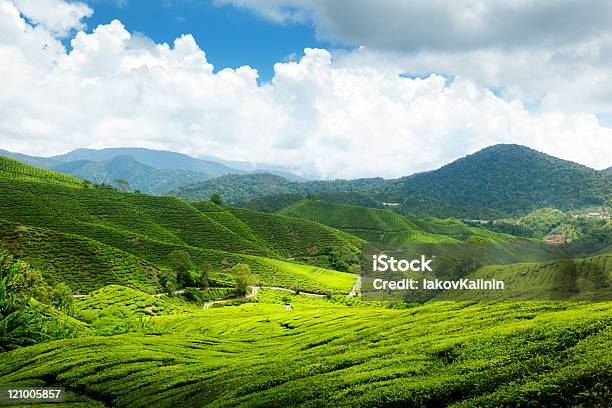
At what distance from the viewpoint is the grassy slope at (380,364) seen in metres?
15.6

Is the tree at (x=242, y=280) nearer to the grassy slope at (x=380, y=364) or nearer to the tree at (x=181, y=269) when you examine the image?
the tree at (x=181, y=269)

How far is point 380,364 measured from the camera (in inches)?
801

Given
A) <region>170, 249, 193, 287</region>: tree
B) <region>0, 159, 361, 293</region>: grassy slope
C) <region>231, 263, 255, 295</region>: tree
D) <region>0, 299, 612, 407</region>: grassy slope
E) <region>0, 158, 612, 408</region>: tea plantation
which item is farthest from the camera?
<region>170, 249, 193, 287</region>: tree

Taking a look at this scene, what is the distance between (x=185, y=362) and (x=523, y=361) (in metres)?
23.2

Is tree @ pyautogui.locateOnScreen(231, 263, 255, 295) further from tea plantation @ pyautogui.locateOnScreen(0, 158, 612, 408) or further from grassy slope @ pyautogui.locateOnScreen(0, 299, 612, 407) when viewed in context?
grassy slope @ pyautogui.locateOnScreen(0, 299, 612, 407)

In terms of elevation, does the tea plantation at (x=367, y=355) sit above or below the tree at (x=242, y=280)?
above

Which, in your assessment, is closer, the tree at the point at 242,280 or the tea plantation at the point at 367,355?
the tea plantation at the point at 367,355

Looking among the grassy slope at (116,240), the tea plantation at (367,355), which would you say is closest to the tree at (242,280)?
the grassy slope at (116,240)

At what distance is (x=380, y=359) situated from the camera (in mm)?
21266

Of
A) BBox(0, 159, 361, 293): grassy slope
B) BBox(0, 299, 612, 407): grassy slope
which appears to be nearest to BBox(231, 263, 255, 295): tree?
BBox(0, 159, 361, 293): grassy slope

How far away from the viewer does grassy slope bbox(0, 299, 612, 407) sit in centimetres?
1561

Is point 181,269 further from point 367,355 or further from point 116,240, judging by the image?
point 367,355

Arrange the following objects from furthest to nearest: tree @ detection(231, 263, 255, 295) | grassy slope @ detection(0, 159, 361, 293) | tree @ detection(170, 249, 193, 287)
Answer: tree @ detection(170, 249, 193, 287) < tree @ detection(231, 263, 255, 295) < grassy slope @ detection(0, 159, 361, 293)

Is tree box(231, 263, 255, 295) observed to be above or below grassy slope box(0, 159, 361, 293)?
→ below
